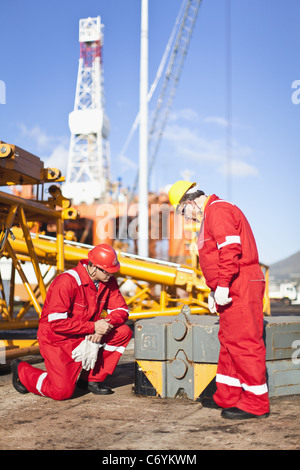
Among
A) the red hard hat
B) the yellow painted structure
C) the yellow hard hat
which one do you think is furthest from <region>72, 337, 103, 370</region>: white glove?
the yellow painted structure

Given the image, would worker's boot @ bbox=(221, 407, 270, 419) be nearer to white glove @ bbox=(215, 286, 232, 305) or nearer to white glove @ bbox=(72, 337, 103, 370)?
white glove @ bbox=(215, 286, 232, 305)

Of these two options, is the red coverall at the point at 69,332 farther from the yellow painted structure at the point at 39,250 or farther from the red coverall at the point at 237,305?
the yellow painted structure at the point at 39,250

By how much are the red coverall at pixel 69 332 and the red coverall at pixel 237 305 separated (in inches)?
40.1

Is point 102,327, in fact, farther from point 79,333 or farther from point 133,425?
point 133,425

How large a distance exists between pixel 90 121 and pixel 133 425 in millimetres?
36790

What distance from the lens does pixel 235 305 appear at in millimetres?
3154

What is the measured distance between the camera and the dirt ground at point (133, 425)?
2438 millimetres

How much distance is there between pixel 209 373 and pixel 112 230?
19538 mm

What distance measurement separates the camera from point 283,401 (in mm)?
3479

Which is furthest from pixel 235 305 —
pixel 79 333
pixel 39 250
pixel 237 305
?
pixel 39 250

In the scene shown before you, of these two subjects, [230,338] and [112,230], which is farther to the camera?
[112,230]

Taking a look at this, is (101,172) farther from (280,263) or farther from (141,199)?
(280,263)

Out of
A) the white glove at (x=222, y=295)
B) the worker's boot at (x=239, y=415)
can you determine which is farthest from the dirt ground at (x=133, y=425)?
the white glove at (x=222, y=295)
